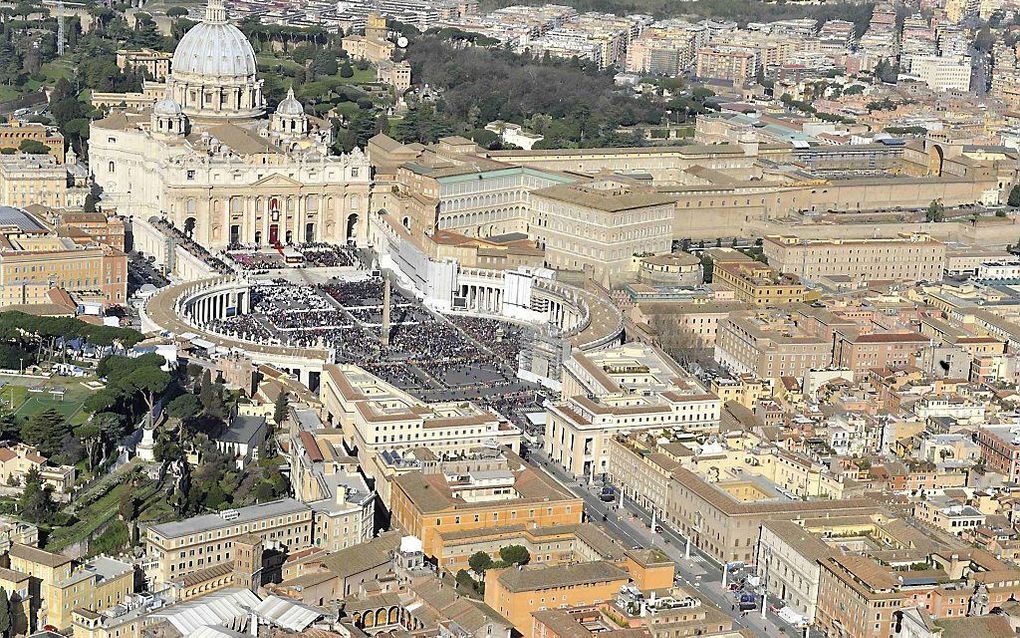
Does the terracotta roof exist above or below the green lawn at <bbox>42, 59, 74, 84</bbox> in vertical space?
below

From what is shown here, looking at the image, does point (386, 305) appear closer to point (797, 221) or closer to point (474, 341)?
point (474, 341)

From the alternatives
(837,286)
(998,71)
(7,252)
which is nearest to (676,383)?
(837,286)

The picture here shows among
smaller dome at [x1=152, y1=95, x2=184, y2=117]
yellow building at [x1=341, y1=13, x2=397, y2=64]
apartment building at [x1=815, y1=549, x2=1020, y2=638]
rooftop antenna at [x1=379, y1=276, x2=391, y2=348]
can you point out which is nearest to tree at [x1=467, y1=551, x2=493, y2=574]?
apartment building at [x1=815, y1=549, x2=1020, y2=638]

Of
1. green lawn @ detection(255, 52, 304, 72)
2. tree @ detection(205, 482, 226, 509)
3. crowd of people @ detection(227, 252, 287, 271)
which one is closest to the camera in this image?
tree @ detection(205, 482, 226, 509)

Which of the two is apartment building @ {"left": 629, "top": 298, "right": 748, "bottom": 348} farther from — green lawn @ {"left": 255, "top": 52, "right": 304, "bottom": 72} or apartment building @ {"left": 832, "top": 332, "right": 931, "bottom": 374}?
green lawn @ {"left": 255, "top": 52, "right": 304, "bottom": 72}

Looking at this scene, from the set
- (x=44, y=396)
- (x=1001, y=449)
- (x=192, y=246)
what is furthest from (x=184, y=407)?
(x=192, y=246)

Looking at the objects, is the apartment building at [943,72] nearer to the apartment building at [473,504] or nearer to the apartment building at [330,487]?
the apartment building at [330,487]

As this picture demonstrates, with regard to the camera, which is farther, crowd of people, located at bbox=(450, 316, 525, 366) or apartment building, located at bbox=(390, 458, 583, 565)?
crowd of people, located at bbox=(450, 316, 525, 366)
